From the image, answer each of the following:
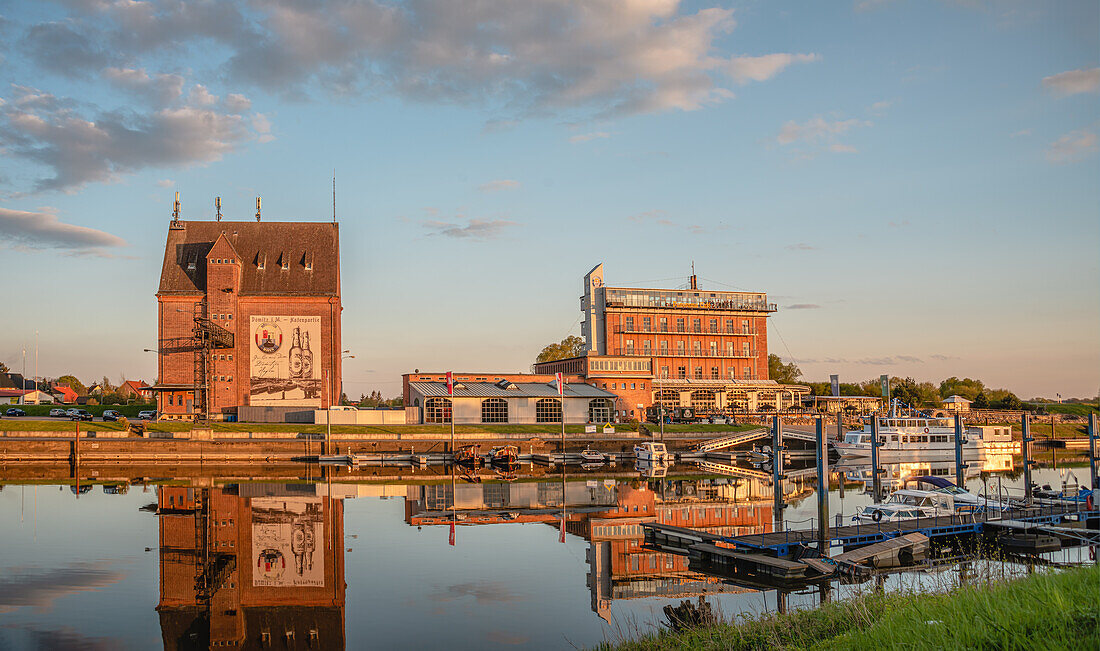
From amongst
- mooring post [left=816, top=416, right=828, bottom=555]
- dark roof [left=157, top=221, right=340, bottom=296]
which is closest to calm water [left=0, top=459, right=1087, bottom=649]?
mooring post [left=816, top=416, right=828, bottom=555]

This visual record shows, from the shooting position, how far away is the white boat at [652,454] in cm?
6328

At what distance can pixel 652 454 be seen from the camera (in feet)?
208

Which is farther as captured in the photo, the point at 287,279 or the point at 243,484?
the point at 287,279

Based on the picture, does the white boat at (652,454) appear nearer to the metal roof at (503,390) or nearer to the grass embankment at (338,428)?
the grass embankment at (338,428)

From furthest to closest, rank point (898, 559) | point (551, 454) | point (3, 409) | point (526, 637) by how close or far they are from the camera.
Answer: point (3, 409)
point (551, 454)
point (898, 559)
point (526, 637)

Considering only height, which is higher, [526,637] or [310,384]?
[310,384]

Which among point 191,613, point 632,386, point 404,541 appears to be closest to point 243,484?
point 404,541

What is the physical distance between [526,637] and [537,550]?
10.4 metres

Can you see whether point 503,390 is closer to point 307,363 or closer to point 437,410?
point 437,410

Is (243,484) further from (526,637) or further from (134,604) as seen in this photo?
(526,637)

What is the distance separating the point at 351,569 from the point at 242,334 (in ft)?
172

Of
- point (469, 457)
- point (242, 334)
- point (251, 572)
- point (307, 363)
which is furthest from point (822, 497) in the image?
point (242, 334)

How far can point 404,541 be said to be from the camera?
1206 inches

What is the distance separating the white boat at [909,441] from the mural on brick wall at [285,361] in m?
46.2
